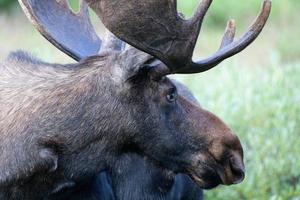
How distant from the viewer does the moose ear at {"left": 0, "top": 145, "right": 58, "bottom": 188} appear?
391cm

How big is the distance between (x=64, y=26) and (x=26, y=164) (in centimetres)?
87

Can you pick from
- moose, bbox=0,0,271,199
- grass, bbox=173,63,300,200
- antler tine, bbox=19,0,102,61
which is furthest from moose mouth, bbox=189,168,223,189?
grass, bbox=173,63,300,200

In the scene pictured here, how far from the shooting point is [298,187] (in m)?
6.18

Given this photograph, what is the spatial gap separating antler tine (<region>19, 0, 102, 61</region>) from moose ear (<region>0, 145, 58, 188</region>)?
598 mm

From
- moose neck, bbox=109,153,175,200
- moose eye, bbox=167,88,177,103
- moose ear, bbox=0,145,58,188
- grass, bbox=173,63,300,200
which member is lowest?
grass, bbox=173,63,300,200

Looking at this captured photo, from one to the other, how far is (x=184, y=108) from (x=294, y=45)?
922 cm

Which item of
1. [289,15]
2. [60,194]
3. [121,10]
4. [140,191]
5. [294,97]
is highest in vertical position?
[121,10]

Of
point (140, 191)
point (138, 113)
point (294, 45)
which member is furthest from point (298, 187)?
point (294, 45)

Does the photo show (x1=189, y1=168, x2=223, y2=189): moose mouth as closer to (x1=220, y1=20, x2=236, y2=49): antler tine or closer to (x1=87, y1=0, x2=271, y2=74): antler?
(x1=87, y1=0, x2=271, y2=74): antler

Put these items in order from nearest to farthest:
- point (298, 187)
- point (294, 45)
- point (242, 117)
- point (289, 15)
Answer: point (298, 187)
point (242, 117)
point (294, 45)
point (289, 15)

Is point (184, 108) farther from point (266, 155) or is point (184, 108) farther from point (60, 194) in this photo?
point (266, 155)

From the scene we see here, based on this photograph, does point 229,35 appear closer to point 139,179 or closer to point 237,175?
point 237,175

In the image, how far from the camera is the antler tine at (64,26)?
4371mm

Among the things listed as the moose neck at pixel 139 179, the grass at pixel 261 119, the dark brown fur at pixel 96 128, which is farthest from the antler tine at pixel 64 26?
the grass at pixel 261 119
